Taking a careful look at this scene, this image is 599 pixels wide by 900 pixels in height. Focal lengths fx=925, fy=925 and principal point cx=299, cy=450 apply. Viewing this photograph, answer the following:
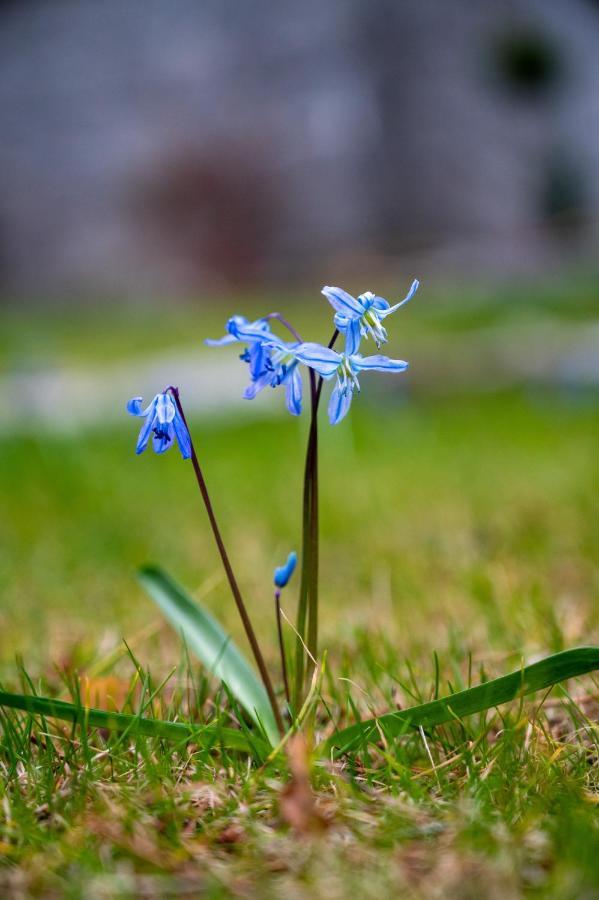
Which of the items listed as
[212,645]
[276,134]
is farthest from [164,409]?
[276,134]

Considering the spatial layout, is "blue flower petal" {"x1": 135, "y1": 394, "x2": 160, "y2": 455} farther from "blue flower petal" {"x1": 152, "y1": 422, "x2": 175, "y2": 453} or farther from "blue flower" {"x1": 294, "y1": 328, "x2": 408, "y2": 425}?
"blue flower" {"x1": 294, "y1": 328, "x2": 408, "y2": 425}

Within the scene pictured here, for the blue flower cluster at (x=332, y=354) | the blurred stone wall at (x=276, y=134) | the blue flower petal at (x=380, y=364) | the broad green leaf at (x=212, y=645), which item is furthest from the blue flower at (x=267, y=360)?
the blurred stone wall at (x=276, y=134)

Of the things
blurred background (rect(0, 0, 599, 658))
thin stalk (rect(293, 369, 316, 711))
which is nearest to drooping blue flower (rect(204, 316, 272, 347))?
thin stalk (rect(293, 369, 316, 711))

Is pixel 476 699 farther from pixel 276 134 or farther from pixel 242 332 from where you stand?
pixel 276 134

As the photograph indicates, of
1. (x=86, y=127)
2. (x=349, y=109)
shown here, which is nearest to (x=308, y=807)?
(x=349, y=109)

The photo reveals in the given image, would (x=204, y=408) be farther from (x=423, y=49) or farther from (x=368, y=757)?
(x=423, y=49)

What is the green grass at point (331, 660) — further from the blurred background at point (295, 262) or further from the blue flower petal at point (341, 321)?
the blue flower petal at point (341, 321)
